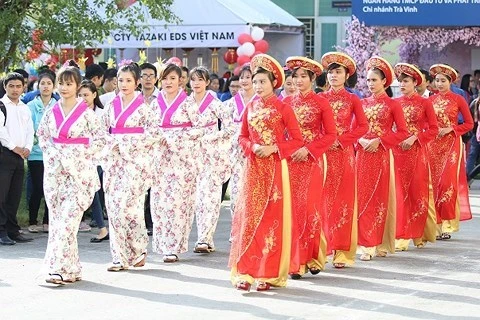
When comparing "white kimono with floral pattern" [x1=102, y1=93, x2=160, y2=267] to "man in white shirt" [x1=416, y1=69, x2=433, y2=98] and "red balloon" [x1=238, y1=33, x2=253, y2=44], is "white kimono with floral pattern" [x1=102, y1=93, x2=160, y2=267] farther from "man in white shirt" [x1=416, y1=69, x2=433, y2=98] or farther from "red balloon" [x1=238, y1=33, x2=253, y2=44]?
"red balloon" [x1=238, y1=33, x2=253, y2=44]

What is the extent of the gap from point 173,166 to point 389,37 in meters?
13.0

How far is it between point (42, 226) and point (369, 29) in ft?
37.8

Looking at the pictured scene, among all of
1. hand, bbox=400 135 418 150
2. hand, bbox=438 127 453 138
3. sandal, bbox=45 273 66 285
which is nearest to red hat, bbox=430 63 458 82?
hand, bbox=438 127 453 138

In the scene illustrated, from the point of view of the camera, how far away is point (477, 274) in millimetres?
10742

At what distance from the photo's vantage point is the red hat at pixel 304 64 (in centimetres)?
1032

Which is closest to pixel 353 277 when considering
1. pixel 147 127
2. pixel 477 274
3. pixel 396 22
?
pixel 477 274

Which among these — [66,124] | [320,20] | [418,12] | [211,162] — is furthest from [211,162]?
[320,20]

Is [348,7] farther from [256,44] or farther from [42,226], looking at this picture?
[42,226]

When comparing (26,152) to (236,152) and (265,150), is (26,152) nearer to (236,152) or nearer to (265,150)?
(236,152)

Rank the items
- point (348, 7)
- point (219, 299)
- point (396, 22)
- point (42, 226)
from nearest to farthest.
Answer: point (219, 299) → point (42, 226) → point (396, 22) → point (348, 7)

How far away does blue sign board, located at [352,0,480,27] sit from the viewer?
75.2 ft

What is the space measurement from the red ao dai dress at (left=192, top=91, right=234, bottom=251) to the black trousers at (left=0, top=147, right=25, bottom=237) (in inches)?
74.5

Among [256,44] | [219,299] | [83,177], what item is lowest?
[219,299]

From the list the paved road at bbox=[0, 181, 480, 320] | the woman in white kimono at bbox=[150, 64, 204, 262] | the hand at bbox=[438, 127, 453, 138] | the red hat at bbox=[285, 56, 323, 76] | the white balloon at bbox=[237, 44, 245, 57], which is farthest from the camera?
the white balloon at bbox=[237, 44, 245, 57]
